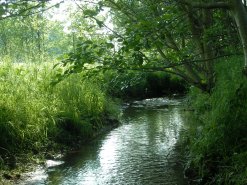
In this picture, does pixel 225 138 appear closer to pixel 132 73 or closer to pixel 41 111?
pixel 132 73

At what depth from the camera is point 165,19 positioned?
145 inches

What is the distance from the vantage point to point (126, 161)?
19.5 feet

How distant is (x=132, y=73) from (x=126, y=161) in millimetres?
1737

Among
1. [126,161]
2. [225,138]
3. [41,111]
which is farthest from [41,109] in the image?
[225,138]

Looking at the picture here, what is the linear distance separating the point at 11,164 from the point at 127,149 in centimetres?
220

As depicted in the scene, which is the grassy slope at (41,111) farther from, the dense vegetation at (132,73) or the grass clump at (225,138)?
the grass clump at (225,138)

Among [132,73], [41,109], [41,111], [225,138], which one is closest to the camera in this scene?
[225,138]

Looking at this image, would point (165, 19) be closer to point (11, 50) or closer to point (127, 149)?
point (127, 149)

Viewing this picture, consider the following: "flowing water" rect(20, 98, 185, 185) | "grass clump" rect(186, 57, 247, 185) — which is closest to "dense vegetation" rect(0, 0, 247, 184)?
"grass clump" rect(186, 57, 247, 185)

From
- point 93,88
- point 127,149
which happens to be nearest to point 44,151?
point 127,149

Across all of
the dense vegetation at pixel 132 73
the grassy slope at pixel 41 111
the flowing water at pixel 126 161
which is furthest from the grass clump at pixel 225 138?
the grassy slope at pixel 41 111

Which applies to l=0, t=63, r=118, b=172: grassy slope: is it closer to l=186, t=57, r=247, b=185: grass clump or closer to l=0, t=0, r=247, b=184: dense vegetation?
l=0, t=0, r=247, b=184: dense vegetation

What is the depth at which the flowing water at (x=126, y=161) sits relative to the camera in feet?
16.8

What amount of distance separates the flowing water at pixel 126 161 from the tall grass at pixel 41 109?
500mm
